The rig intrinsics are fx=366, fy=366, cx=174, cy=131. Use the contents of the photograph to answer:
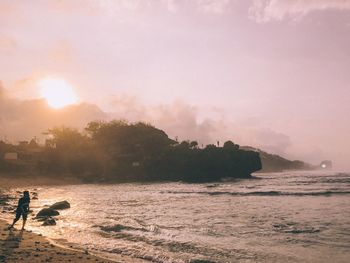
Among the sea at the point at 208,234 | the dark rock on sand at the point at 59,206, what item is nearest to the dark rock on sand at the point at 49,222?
the sea at the point at 208,234

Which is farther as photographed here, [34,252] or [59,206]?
[59,206]

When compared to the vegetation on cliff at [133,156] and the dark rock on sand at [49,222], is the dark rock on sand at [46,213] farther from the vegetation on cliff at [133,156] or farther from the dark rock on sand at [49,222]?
the vegetation on cliff at [133,156]

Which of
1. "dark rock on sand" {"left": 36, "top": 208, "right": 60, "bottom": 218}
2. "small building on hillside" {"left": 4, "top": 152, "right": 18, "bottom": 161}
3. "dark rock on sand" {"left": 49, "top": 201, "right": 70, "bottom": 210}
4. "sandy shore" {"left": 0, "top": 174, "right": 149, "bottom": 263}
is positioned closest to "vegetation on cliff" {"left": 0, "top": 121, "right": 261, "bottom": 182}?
"small building on hillside" {"left": 4, "top": 152, "right": 18, "bottom": 161}

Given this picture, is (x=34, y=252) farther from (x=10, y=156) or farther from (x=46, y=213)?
(x=10, y=156)

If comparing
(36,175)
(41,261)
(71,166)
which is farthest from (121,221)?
(71,166)

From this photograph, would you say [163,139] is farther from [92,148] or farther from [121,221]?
[121,221]

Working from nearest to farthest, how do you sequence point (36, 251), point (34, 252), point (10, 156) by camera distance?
point (34, 252) → point (36, 251) → point (10, 156)

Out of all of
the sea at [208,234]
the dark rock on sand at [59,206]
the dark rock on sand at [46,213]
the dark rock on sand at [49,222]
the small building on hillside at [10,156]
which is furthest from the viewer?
the small building on hillside at [10,156]

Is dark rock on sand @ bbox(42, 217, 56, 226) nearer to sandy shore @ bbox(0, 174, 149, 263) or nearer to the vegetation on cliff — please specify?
sandy shore @ bbox(0, 174, 149, 263)

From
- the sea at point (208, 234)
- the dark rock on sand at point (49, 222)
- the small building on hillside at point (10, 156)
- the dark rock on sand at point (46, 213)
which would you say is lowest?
the sea at point (208, 234)

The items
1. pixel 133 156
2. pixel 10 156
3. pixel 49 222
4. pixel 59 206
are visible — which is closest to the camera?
pixel 49 222

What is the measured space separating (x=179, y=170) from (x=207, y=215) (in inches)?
3833

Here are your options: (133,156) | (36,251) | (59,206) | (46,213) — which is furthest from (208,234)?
(133,156)

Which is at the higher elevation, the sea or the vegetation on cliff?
the vegetation on cliff
